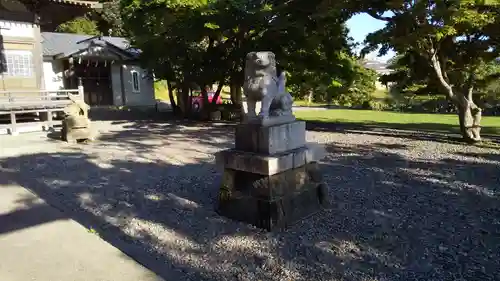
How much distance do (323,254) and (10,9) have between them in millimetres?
15242

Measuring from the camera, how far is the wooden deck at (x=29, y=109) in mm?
12422

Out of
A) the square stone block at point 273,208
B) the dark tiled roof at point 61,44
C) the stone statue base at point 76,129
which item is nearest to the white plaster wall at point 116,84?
the dark tiled roof at point 61,44

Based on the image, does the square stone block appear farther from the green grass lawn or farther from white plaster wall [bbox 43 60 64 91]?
white plaster wall [bbox 43 60 64 91]

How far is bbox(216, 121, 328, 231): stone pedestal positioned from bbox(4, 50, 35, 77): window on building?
45.0 feet

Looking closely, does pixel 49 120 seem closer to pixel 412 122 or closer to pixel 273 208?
pixel 273 208

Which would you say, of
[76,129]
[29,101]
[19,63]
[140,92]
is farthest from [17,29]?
[140,92]

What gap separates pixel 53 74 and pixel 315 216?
73.5 feet

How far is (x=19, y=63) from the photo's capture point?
14.9m

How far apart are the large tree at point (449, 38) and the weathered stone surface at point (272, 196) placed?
214 inches

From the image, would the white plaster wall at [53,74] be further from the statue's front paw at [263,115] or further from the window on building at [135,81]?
the statue's front paw at [263,115]

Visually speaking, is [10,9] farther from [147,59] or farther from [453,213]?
[453,213]

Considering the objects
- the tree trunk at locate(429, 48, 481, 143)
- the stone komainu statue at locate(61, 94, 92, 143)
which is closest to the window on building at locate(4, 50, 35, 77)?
the stone komainu statue at locate(61, 94, 92, 143)

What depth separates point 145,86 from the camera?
84.0 feet

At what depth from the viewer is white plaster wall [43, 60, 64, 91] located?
2223cm
